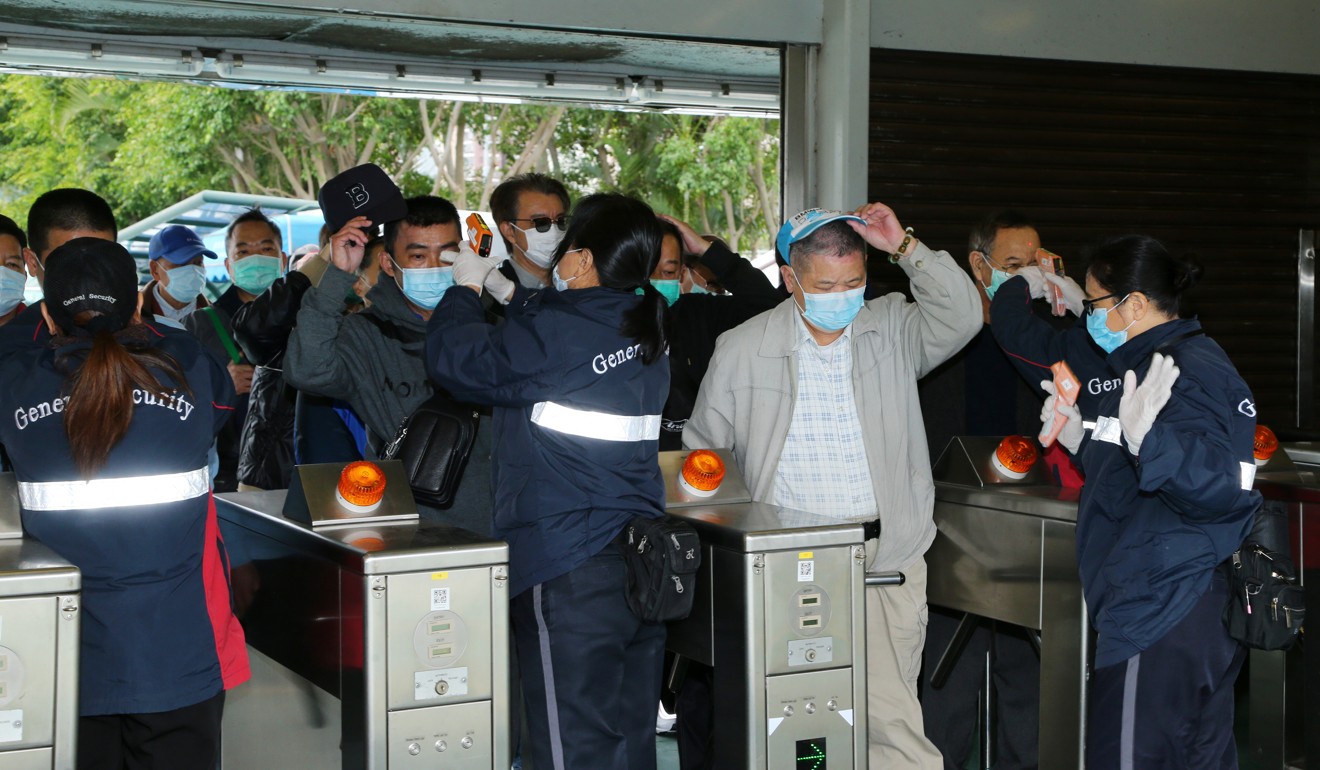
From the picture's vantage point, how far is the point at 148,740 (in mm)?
2451

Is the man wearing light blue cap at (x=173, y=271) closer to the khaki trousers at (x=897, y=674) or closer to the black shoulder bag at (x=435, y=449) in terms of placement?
the black shoulder bag at (x=435, y=449)

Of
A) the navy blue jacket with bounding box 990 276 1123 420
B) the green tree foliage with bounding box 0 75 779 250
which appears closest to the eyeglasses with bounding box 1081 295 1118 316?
the navy blue jacket with bounding box 990 276 1123 420

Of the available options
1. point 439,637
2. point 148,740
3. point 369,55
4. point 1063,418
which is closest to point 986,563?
point 1063,418

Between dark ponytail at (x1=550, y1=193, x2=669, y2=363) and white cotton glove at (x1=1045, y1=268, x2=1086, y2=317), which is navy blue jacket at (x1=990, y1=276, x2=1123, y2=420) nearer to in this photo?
white cotton glove at (x1=1045, y1=268, x2=1086, y2=317)

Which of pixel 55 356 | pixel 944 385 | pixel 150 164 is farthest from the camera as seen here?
pixel 150 164

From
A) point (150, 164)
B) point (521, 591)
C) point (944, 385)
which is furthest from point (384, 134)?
point (521, 591)

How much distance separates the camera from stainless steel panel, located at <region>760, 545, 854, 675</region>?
2.76 metres

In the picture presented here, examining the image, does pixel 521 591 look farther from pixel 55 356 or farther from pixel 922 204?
pixel 922 204

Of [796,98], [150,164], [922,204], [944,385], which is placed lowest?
[944,385]

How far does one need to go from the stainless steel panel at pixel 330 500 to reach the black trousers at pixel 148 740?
17.9 inches

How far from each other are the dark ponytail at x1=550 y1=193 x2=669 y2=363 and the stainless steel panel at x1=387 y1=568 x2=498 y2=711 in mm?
605

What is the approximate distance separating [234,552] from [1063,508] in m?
2.02

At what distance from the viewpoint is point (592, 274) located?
2779mm

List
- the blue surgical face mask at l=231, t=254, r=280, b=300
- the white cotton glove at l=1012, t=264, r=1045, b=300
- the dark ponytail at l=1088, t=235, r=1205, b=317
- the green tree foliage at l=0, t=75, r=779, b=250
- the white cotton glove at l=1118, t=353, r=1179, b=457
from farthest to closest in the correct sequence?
the green tree foliage at l=0, t=75, r=779, b=250, the blue surgical face mask at l=231, t=254, r=280, b=300, the white cotton glove at l=1012, t=264, r=1045, b=300, the dark ponytail at l=1088, t=235, r=1205, b=317, the white cotton glove at l=1118, t=353, r=1179, b=457
